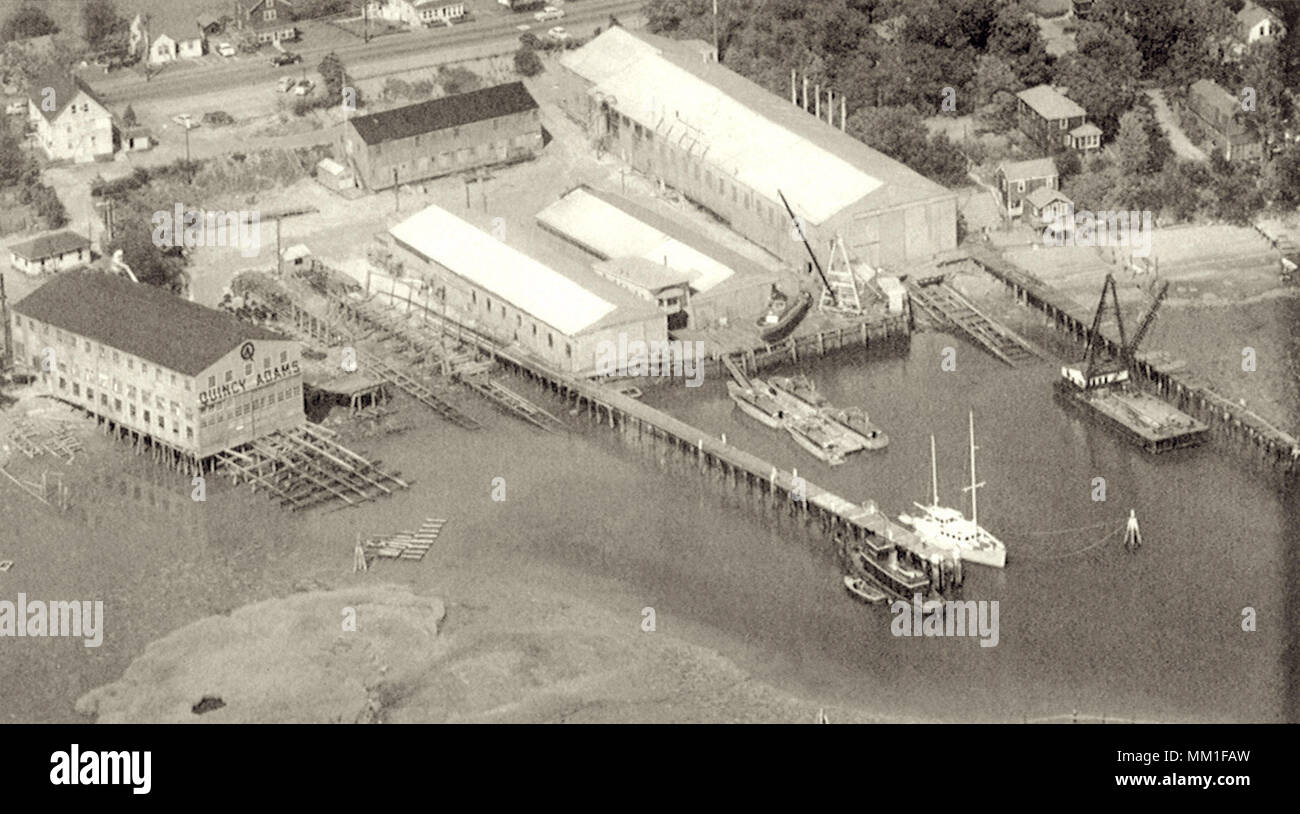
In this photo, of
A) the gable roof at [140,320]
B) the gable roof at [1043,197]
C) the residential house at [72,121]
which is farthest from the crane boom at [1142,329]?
the residential house at [72,121]

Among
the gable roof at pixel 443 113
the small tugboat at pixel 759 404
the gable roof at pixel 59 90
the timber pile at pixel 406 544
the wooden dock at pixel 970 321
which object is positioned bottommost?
the wooden dock at pixel 970 321

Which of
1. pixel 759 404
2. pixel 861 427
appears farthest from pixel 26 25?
pixel 861 427

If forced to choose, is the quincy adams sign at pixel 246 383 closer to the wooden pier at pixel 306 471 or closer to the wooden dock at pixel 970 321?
the wooden pier at pixel 306 471

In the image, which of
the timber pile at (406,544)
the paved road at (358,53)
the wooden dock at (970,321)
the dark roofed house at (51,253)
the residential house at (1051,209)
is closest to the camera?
the timber pile at (406,544)

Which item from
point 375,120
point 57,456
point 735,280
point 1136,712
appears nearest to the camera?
point 1136,712

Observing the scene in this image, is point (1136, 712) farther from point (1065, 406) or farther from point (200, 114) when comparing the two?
point (200, 114)

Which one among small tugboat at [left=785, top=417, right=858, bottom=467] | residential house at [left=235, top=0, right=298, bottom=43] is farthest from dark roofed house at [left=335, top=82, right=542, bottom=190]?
small tugboat at [left=785, top=417, right=858, bottom=467]

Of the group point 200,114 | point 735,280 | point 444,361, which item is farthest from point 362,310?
point 200,114
